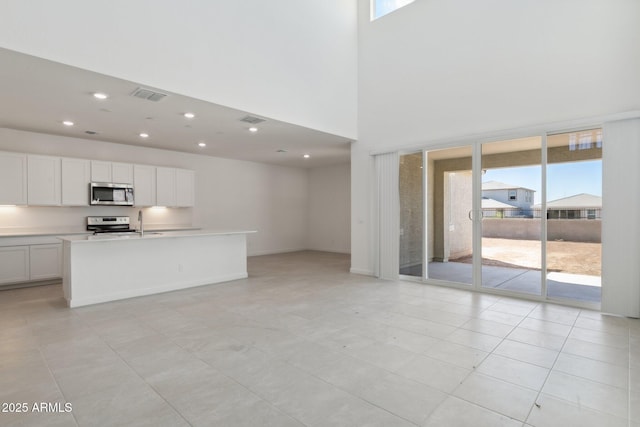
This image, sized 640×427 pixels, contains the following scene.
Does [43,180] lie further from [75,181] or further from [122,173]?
[122,173]

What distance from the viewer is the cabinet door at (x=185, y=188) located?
7801 mm

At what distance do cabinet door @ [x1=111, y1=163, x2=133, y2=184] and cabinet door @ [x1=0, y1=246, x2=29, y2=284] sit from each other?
1.95 metres

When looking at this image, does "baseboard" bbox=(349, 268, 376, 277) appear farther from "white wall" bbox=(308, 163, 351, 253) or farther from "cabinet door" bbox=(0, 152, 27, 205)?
"cabinet door" bbox=(0, 152, 27, 205)

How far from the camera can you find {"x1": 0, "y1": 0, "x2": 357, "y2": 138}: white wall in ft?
10.7

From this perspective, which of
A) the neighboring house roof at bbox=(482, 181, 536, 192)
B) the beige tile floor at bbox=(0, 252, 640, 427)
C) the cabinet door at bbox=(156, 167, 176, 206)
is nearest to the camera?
the beige tile floor at bbox=(0, 252, 640, 427)

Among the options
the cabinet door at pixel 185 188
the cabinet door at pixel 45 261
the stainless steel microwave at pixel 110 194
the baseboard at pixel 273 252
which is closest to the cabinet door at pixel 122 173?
the stainless steel microwave at pixel 110 194

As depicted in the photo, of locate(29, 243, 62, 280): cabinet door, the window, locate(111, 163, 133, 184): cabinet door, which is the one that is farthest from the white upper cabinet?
the window

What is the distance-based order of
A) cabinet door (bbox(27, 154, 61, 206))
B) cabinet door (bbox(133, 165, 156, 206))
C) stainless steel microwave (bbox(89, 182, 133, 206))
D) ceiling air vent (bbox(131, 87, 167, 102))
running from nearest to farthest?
ceiling air vent (bbox(131, 87, 167, 102)) < cabinet door (bbox(27, 154, 61, 206)) < stainless steel microwave (bbox(89, 182, 133, 206)) < cabinet door (bbox(133, 165, 156, 206))

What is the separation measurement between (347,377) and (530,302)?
11.3 feet

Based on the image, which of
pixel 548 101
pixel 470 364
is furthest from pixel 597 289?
pixel 470 364

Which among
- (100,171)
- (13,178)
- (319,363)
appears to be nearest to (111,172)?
(100,171)

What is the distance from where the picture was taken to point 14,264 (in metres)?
5.49

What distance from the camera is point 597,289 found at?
4.46 meters

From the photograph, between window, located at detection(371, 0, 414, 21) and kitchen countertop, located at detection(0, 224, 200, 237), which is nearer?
kitchen countertop, located at detection(0, 224, 200, 237)
